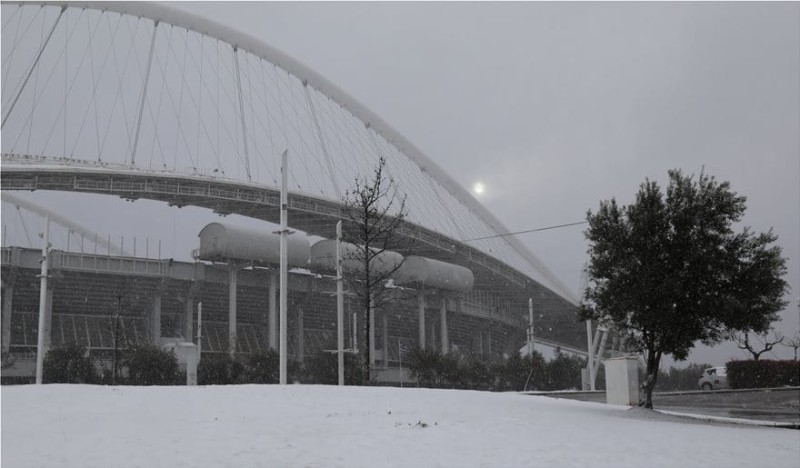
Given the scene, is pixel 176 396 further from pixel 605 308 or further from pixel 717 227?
pixel 717 227

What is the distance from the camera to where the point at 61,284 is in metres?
70.9

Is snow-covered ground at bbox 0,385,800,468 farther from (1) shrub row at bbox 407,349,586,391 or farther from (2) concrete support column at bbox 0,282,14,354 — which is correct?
(2) concrete support column at bbox 0,282,14,354

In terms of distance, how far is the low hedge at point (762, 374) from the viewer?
47.8 meters

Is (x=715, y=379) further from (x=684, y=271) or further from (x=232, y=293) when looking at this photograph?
(x=232, y=293)

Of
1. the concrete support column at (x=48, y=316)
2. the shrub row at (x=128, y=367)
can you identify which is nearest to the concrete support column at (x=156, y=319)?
the concrete support column at (x=48, y=316)

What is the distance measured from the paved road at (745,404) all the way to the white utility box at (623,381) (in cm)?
170

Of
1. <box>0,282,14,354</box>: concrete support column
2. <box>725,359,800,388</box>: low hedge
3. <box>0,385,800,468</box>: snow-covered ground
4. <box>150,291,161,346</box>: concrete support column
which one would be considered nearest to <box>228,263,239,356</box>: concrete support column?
<box>150,291,161,346</box>: concrete support column

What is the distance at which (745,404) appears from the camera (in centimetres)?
3188

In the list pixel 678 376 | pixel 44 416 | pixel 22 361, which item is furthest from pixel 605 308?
pixel 678 376

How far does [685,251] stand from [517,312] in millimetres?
101748

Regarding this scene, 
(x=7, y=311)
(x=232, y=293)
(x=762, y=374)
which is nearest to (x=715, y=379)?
(x=762, y=374)

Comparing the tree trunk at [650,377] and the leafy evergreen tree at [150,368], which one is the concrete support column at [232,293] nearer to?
the leafy evergreen tree at [150,368]

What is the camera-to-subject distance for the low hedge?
47.8 m

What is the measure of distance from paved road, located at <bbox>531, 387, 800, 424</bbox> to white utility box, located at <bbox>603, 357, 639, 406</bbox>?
1.70 meters
